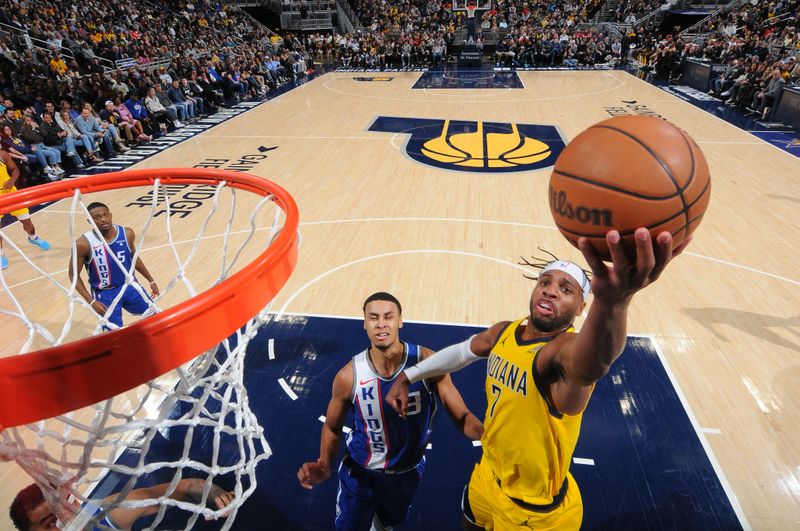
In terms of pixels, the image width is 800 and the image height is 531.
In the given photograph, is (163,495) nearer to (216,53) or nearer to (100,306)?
(100,306)

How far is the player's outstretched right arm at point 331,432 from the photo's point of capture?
89.7 inches

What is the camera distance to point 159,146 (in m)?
10.0

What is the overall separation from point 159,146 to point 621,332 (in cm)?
1073

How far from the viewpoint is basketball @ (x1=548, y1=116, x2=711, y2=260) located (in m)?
1.31

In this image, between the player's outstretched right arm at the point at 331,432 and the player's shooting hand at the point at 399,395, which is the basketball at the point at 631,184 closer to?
the player's shooting hand at the point at 399,395

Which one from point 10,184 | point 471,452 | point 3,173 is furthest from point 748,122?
point 3,173

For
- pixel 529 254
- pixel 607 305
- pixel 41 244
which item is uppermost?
pixel 607 305

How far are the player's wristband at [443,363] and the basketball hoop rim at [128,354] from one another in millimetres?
762

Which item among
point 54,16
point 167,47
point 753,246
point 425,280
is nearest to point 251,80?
point 167,47

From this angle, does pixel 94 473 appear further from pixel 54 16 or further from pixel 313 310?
pixel 54 16

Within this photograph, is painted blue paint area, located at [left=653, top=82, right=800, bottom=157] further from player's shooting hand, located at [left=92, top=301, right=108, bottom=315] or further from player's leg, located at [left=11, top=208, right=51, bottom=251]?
player's leg, located at [left=11, top=208, right=51, bottom=251]

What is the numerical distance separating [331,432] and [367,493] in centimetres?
34

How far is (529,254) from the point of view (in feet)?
Answer: 18.0

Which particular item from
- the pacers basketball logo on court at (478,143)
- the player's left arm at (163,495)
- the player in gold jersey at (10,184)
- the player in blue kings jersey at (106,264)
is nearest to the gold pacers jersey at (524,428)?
the player's left arm at (163,495)
